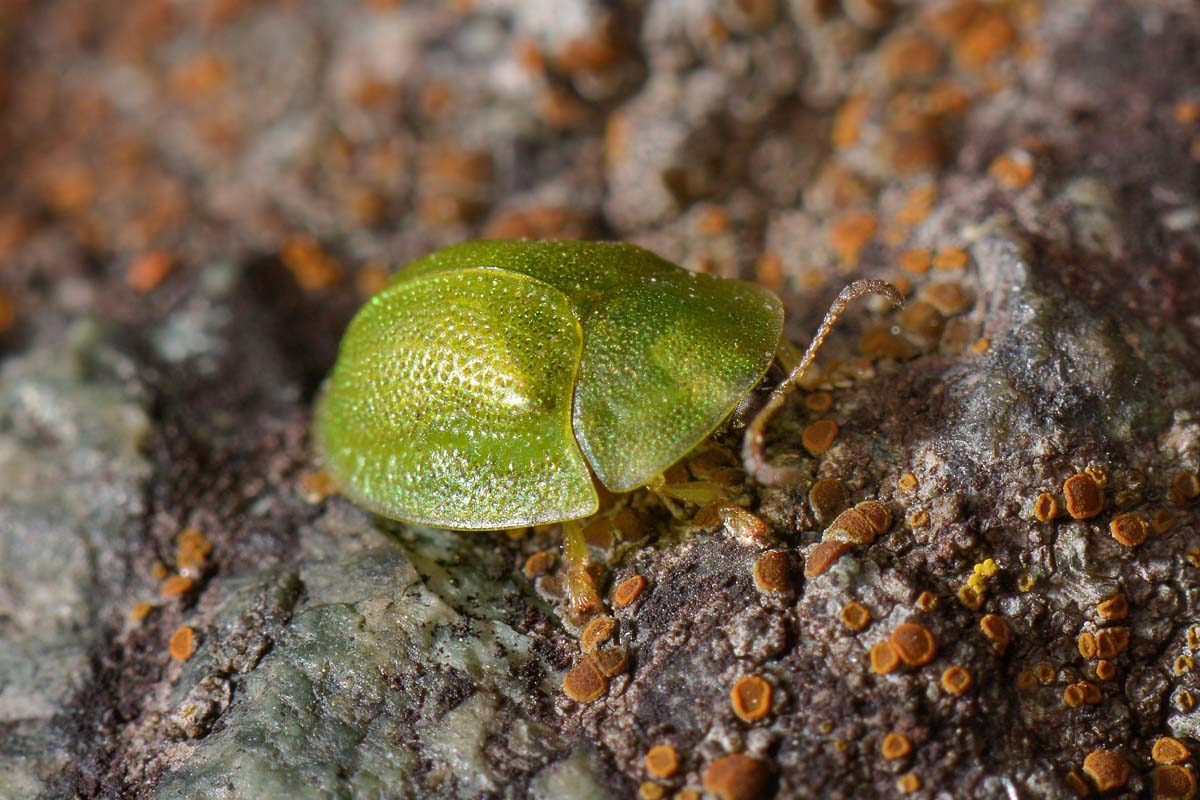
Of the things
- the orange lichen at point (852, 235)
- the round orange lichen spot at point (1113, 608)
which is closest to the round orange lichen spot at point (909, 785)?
the round orange lichen spot at point (1113, 608)

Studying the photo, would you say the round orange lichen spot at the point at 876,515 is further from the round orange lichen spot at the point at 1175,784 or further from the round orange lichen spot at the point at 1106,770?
the round orange lichen spot at the point at 1175,784

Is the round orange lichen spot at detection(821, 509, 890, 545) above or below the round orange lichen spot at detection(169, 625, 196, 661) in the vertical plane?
above

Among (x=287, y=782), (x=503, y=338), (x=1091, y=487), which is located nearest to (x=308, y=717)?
(x=287, y=782)

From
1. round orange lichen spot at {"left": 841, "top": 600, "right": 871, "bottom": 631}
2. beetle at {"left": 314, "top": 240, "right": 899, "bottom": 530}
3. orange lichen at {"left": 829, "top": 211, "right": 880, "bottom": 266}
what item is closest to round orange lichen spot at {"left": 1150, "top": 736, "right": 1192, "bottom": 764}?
round orange lichen spot at {"left": 841, "top": 600, "right": 871, "bottom": 631}

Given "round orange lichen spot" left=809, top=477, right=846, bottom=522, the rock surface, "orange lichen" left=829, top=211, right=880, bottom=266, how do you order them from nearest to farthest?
the rock surface < "round orange lichen spot" left=809, top=477, right=846, bottom=522 < "orange lichen" left=829, top=211, right=880, bottom=266

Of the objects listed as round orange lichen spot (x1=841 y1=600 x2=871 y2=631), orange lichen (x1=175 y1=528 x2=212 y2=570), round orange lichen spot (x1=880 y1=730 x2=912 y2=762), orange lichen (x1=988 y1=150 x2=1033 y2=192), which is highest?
orange lichen (x1=988 y1=150 x2=1033 y2=192)

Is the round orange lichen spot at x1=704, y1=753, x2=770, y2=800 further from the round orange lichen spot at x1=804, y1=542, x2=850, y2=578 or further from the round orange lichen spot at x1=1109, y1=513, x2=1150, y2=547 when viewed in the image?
the round orange lichen spot at x1=1109, y1=513, x2=1150, y2=547

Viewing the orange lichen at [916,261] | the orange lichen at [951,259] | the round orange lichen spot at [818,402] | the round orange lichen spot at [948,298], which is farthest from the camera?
the orange lichen at [916,261]

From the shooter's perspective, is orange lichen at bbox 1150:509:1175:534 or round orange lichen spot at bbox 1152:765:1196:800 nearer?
round orange lichen spot at bbox 1152:765:1196:800
